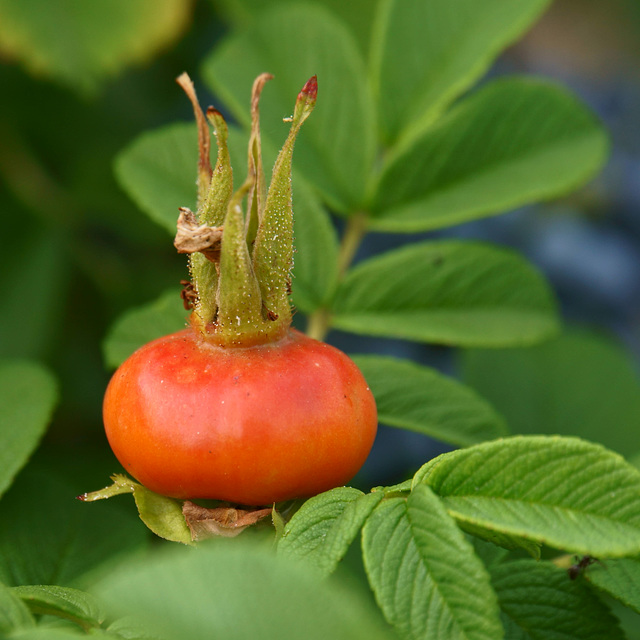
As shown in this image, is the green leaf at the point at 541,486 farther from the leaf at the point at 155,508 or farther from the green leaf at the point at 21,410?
the green leaf at the point at 21,410

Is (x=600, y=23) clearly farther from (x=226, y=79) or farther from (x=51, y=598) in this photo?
(x=51, y=598)

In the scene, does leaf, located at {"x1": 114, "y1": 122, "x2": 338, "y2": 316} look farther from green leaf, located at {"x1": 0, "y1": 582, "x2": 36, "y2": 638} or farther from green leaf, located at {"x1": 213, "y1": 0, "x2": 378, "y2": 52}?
green leaf, located at {"x1": 213, "y1": 0, "x2": 378, "y2": 52}

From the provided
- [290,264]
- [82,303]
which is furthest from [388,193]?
[82,303]

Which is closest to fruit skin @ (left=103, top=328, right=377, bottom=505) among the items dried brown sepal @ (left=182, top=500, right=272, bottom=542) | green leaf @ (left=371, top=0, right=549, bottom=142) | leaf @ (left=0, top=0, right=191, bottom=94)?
dried brown sepal @ (left=182, top=500, right=272, bottom=542)

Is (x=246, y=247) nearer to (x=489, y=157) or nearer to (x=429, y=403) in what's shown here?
(x=429, y=403)

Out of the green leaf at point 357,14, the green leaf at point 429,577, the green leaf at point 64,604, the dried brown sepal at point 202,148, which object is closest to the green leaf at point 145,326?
the dried brown sepal at point 202,148

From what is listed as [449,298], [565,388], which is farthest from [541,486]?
[565,388]
